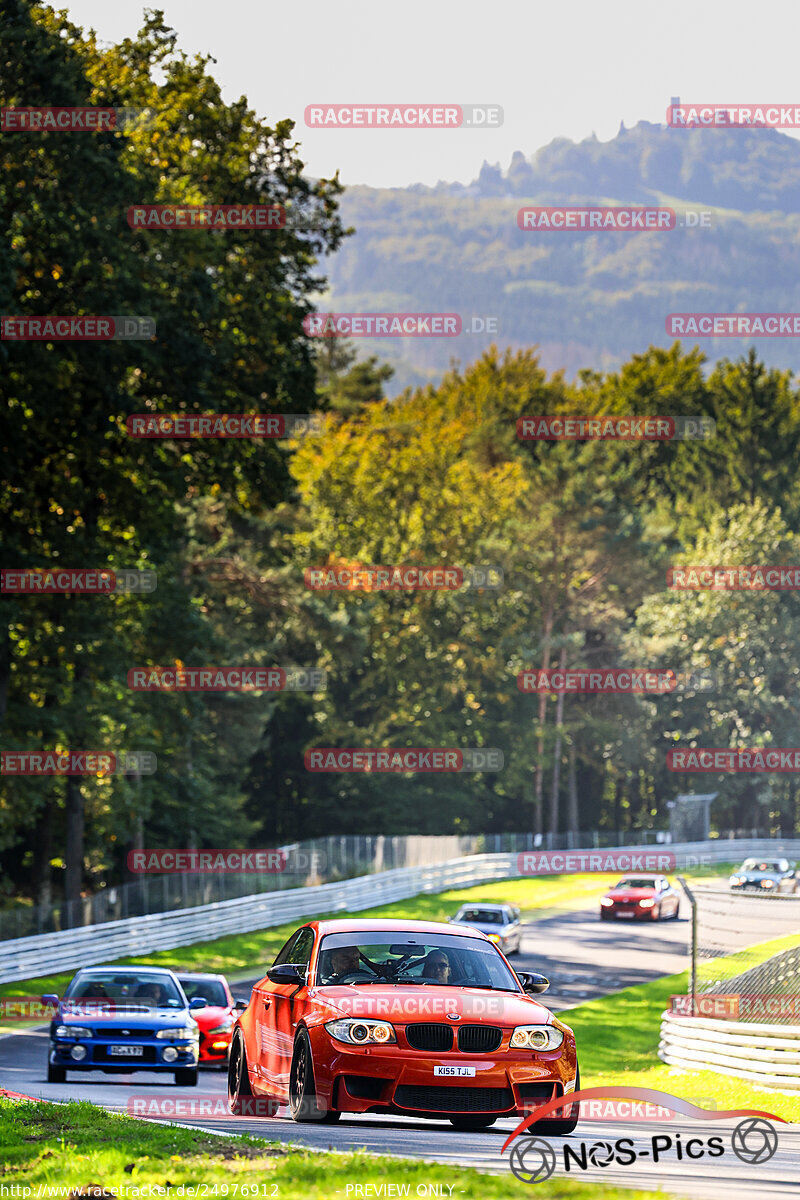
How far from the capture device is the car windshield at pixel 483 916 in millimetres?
35656

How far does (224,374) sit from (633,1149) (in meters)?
24.2

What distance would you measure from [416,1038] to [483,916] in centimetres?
2706

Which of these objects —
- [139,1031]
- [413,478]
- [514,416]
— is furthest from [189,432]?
[514,416]

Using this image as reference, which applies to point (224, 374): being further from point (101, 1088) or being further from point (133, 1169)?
point (133, 1169)

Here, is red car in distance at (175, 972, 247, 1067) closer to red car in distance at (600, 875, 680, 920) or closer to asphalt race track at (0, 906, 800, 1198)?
asphalt race track at (0, 906, 800, 1198)

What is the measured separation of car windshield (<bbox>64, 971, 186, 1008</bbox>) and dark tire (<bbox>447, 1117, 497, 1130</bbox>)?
8840 mm

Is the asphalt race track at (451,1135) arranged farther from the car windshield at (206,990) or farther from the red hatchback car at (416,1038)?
the car windshield at (206,990)

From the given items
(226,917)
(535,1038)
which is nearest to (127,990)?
(535,1038)

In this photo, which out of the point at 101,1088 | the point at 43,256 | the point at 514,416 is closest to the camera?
the point at 101,1088

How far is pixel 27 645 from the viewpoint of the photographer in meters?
36.0

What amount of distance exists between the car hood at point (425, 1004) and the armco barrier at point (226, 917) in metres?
23.2

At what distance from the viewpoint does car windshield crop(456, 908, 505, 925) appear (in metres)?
35.7

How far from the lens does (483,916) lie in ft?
118

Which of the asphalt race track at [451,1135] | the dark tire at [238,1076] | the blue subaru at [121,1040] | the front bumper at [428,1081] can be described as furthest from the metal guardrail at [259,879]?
the front bumper at [428,1081]
